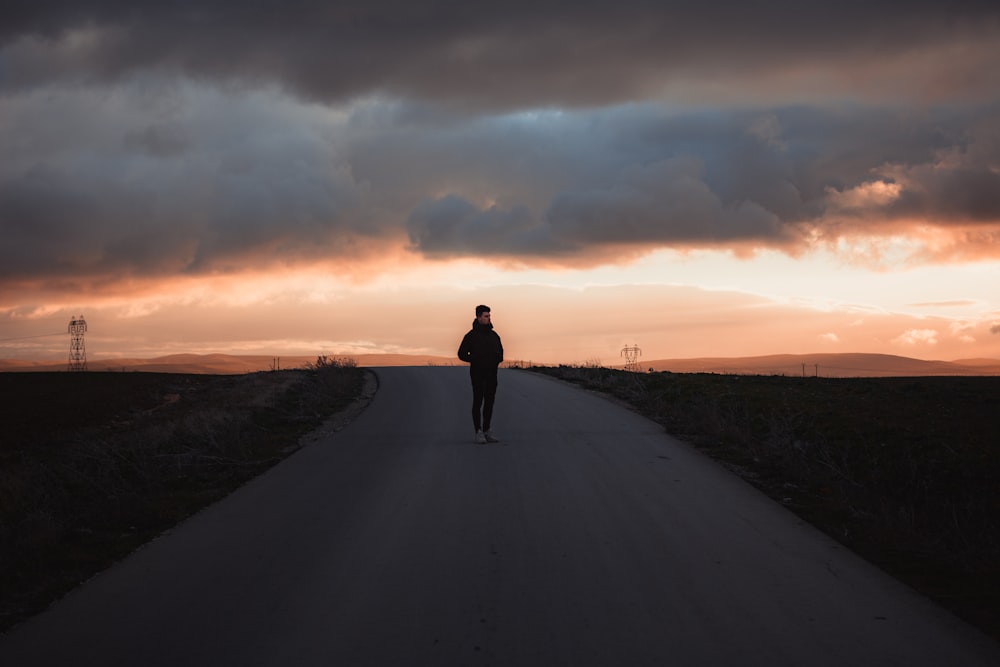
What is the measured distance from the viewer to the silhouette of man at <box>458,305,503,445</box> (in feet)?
48.3

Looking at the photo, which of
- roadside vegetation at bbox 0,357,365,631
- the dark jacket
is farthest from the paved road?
the dark jacket

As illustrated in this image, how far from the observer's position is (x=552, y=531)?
27.0ft

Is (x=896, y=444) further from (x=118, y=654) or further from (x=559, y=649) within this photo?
(x=118, y=654)

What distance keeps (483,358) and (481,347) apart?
0.75ft

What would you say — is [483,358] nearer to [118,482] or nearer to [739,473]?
[739,473]

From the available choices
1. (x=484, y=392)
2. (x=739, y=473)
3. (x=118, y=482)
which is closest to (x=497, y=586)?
(x=739, y=473)

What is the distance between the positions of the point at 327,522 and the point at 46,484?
6466 mm

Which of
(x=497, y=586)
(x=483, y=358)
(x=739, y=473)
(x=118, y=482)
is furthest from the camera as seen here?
(x=483, y=358)

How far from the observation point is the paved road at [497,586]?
17.7 ft

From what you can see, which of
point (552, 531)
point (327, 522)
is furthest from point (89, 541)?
point (552, 531)

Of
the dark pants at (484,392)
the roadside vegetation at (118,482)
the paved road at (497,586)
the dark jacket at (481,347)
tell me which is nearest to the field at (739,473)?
the roadside vegetation at (118,482)

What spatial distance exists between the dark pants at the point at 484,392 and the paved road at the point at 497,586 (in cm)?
299

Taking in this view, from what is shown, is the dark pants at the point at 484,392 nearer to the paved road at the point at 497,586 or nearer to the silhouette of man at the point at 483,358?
the silhouette of man at the point at 483,358

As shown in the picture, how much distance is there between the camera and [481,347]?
1538 centimetres
